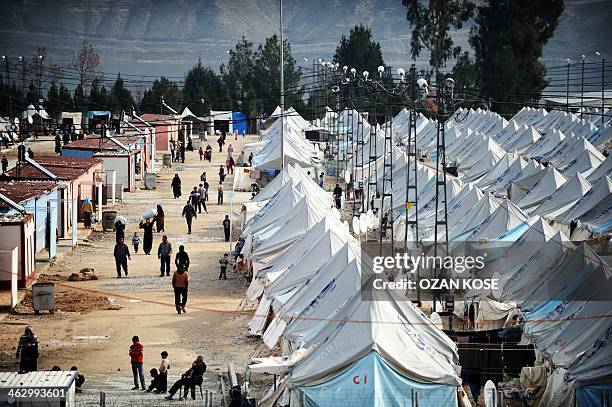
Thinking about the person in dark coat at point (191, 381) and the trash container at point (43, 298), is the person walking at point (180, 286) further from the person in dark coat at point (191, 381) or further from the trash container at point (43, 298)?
the person in dark coat at point (191, 381)

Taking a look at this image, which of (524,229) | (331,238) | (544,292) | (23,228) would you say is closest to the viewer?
(544,292)

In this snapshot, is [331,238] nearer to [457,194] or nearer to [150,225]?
[457,194]

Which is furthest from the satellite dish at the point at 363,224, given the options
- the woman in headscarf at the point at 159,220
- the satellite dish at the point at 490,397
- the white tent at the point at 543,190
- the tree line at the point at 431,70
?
the tree line at the point at 431,70

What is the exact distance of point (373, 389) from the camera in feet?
55.0

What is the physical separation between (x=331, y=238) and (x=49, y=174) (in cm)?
1653

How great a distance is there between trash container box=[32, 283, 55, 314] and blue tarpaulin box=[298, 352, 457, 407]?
11464 mm

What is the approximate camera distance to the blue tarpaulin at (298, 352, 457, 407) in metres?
16.8

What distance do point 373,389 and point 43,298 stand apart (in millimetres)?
12138

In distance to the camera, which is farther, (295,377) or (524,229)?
(524,229)

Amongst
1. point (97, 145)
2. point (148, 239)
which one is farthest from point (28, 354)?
point (97, 145)

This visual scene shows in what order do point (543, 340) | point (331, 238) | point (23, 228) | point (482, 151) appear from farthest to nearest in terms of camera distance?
1. point (482, 151)
2. point (23, 228)
3. point (331, 238)
4. point (543, 340)

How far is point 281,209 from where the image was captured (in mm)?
30734

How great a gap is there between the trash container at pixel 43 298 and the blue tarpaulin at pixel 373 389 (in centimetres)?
1146

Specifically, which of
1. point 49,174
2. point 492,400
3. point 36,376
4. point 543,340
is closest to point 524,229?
point 543,340
